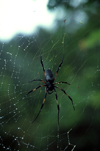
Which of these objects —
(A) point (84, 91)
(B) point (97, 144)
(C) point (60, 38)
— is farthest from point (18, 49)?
(B) point (97, 144)

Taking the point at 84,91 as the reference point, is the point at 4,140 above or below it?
below

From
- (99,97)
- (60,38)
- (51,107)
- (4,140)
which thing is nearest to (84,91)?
(99,97)

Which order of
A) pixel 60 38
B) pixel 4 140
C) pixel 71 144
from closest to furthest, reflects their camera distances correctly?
1. pixel 60 38
2. pixel 4 140
3. pixel 71 144

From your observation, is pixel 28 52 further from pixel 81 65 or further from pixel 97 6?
pixel 97 6

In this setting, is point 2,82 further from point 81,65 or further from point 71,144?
point 71,144

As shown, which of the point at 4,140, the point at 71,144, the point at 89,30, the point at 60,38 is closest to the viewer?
the point at 60,38

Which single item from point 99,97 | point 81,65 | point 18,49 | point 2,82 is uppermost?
point 18,49

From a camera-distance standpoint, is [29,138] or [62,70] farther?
[29,138]

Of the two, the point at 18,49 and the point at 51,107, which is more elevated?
the point at 18,49

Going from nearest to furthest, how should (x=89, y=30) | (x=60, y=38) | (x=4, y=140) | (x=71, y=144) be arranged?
1. (x=60, y=38)
2. (x=89, y=30)
3. (x=4, y=140)
4. (x=71, y=144)
